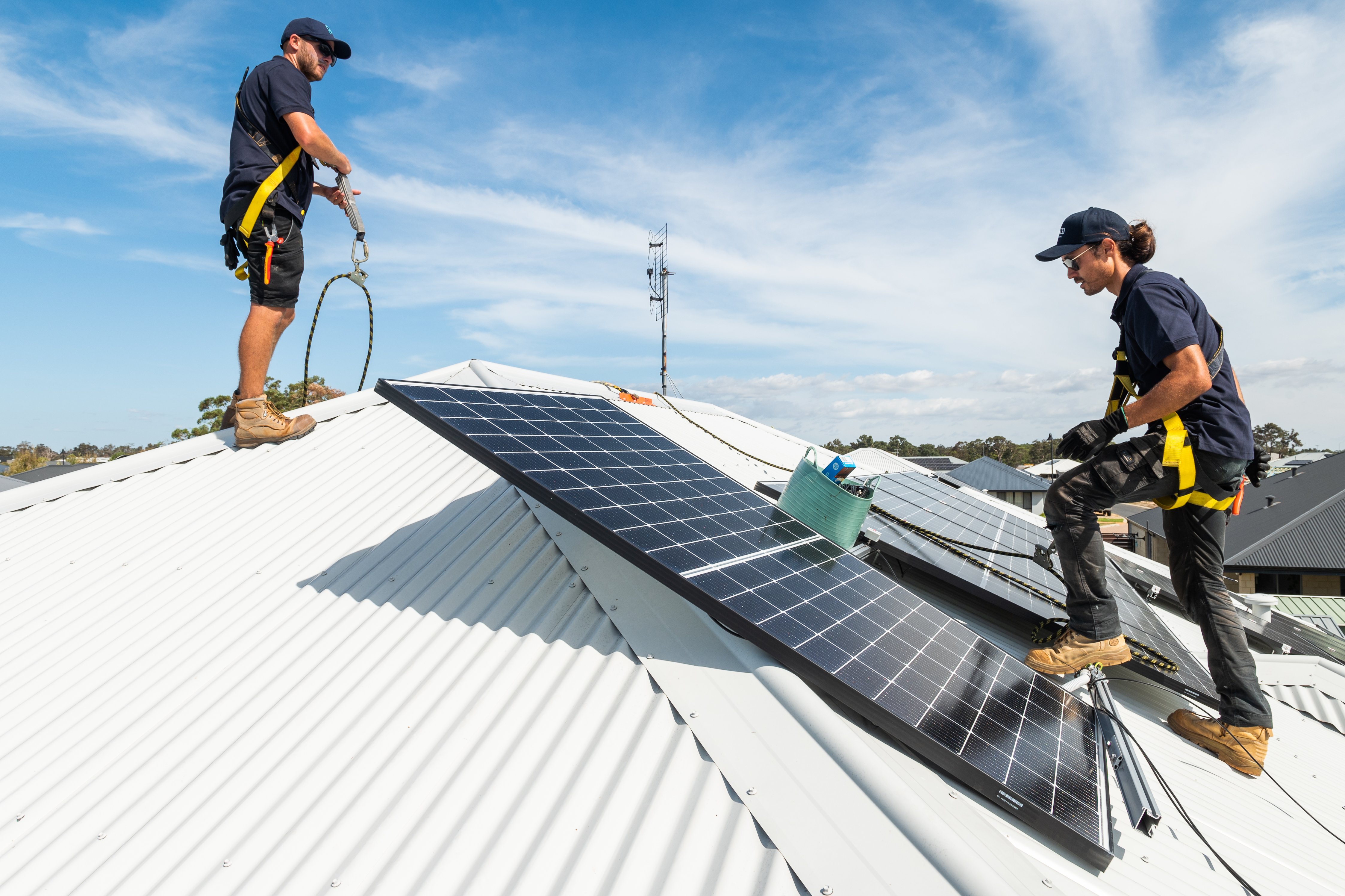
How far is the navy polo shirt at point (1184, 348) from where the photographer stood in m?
3.73

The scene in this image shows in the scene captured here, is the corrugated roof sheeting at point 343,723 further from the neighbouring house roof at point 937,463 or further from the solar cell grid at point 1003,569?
the neighbouring house roof at point 937,463

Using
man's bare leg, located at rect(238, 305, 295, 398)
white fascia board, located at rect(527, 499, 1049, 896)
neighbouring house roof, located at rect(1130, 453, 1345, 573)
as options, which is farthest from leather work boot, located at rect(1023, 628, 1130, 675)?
neighbouring house roof, located at rect(1130, 453, 1345, 573)

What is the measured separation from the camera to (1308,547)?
100ft

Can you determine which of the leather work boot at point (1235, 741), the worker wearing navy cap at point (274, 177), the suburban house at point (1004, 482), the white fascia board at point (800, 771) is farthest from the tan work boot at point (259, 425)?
the suburban house at point (1004, 482)

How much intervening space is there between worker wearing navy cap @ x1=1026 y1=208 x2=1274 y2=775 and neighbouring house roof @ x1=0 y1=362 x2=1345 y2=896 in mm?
466

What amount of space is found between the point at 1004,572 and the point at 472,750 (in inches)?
173

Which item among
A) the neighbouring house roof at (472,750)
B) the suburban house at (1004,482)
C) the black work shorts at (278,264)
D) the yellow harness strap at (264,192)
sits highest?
the yellow harness strap at (264,192)

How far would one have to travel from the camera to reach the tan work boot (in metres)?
6.84

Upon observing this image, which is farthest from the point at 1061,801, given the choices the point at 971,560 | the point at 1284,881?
the point at 971,560

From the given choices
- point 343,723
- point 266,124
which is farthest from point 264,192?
point 343,723

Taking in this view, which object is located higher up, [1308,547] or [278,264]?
[278,264]

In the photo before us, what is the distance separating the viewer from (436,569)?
4523 mm

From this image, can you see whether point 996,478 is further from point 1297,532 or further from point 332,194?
point 332,194

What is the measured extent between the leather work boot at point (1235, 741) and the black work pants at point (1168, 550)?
0.05 metres
